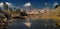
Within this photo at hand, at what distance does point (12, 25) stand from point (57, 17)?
3.69 feet

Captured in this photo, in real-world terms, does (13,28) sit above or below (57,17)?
below

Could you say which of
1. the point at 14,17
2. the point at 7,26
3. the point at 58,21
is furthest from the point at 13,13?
the point at 58,21

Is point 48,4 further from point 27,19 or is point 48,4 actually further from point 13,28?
point 13,28

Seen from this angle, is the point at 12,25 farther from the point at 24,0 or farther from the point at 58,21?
the point at 58,21

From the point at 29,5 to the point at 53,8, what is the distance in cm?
60

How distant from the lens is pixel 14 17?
12.4 ft

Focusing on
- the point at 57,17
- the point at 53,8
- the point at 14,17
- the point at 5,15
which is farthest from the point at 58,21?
the point at 5,15

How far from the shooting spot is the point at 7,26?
12.4ft

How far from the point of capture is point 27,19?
12.4 ft

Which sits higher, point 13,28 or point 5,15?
point 5,15

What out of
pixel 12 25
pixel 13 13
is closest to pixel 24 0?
pixel 13 13

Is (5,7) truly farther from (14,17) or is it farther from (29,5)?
(29,5)

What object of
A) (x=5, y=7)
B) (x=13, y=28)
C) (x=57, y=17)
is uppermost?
(x=5, y=7)

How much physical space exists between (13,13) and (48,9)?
0.88 m
